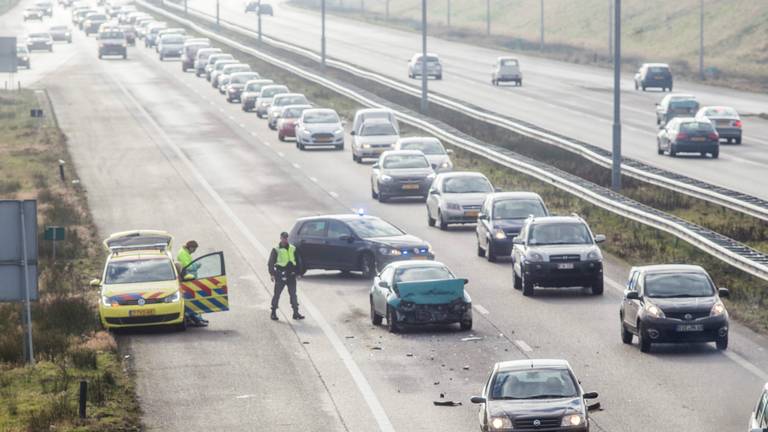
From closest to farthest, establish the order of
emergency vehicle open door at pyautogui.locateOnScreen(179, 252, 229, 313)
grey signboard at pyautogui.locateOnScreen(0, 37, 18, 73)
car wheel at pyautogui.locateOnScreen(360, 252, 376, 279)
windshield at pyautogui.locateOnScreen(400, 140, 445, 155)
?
emergency vehicle open door at pyautogui.locateOnScreen(179, 252, 229, 313) → car wheel at pyautogui.locateOnScreen(360, 252, 376, 279) → windshield at pyautogui.locateOnScreen(400, 140, 445, 155) → grey signboard at pyautogui.locateOnScreen(0, 37, 18, 73)

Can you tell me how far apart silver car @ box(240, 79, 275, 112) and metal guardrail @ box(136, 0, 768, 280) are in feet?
14.6

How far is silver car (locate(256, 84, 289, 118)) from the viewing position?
270ft

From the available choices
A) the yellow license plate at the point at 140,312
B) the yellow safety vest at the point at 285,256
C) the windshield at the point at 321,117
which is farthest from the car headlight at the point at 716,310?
the windshield at the point at 321,117

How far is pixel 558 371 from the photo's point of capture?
851 inches

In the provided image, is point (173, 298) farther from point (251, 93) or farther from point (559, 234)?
point (251, 93)

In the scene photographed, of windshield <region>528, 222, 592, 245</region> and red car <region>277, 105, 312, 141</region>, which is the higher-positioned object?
windshield <region>528, 222, 592, 245</region>

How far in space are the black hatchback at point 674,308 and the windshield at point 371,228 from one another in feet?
34.0

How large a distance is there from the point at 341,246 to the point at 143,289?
7.66m

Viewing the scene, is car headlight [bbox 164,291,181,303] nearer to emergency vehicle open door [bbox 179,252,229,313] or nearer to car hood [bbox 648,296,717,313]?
emergency vehicle open door [bbox 179,252,229,313]

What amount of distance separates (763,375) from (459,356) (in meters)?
5.10

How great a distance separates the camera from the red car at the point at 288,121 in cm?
7262

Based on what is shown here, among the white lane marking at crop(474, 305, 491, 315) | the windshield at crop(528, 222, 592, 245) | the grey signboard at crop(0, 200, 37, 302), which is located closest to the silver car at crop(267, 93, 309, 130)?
the windshield at crop(528, 222, 592, 245)

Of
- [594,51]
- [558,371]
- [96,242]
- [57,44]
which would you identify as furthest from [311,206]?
[57,44]

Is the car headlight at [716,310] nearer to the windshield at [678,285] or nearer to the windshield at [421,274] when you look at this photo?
the windshield at [678,285]
